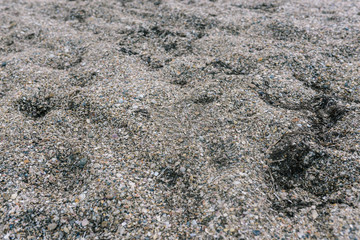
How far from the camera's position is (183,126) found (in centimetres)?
245

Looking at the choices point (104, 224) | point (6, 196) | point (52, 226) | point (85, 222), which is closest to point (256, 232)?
point (104, 224)

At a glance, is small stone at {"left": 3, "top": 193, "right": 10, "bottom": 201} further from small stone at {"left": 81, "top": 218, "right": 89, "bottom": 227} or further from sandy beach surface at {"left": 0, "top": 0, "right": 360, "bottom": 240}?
small stone at {"left": 81, "top": 218, "right": 89, "bottom": 227}

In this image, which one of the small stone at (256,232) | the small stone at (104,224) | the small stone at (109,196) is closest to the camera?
the small stone at (256,232)

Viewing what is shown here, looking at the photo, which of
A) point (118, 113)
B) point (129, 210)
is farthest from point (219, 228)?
point (118, 113)

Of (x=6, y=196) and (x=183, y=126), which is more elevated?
(x=183, y=126)

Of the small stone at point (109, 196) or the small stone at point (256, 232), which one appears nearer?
the small stone at point (256, 232)

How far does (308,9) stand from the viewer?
382 centimetres

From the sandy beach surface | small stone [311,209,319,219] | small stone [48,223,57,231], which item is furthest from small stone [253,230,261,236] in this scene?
small stone [48,223,57,231]

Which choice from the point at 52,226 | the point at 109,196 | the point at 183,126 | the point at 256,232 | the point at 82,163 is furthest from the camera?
the point at 183,126

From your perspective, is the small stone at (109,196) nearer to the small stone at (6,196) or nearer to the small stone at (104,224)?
the small stone at (104,224)

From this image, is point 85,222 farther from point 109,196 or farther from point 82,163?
point 82,163

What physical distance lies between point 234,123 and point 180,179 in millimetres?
702

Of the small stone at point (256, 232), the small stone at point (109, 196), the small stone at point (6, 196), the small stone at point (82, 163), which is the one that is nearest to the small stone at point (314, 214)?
the small stone at point (256, 232)

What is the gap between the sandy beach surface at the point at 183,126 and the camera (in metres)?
1.85
